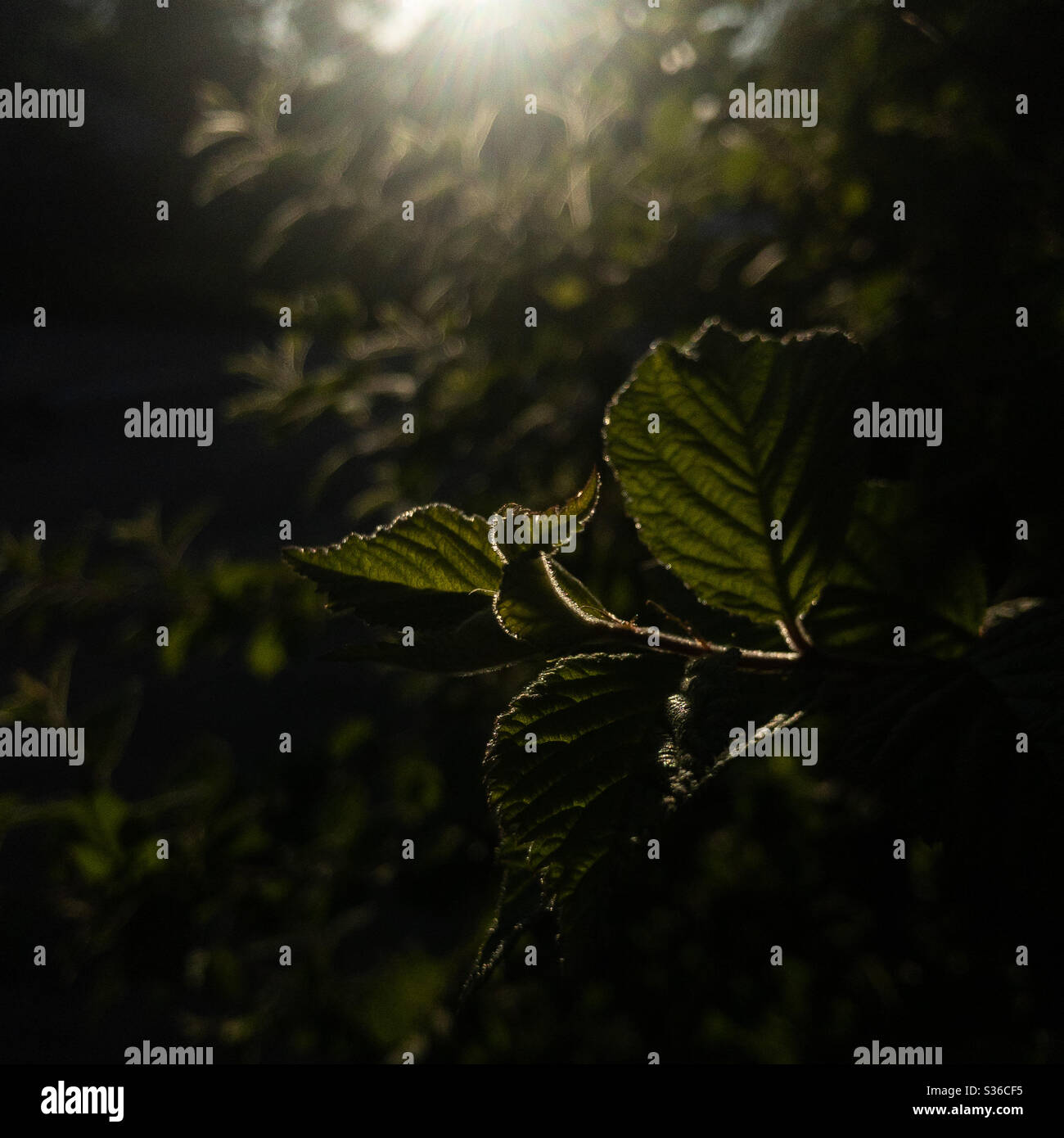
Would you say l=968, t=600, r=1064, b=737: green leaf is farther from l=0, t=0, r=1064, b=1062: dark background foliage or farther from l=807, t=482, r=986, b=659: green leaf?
l=0, t=0, r=1064, b=1062: dark background foliage

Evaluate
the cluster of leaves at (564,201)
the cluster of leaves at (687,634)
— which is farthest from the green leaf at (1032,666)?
the cluster of leaves at (564,201)

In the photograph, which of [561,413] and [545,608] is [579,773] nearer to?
[545,608]

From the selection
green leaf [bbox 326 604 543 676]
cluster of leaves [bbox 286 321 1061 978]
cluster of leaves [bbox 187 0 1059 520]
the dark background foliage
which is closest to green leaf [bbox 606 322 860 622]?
cluster of leaves [bbox 286 321 1061 978]

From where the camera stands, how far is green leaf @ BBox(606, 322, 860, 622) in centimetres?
46

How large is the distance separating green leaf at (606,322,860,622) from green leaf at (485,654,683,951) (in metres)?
0.08

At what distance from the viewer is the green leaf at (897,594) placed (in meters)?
0.53

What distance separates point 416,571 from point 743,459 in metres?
0.19

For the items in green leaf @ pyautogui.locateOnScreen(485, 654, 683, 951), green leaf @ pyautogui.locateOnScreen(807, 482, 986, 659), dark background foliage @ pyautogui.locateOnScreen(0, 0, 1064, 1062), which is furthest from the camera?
dark background foliage @ pyautogui.locateOnScreen(0, 0, 1064, 1062)

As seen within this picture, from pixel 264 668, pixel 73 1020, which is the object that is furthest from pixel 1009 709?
pixel 73 1020

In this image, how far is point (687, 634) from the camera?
0.54 metres

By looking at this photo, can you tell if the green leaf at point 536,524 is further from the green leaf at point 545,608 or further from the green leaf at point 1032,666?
the green leaf at point 1032,666

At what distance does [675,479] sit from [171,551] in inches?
51.4

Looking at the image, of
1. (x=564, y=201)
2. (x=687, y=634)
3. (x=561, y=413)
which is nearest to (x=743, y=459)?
(x=687, y=634)

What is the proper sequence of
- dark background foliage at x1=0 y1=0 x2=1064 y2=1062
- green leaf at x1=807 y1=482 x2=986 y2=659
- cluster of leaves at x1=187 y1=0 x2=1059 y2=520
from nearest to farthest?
1. green leaf at x1=807 y1=482 x2=986 y2=659
2. dark background foliage at x1=0 y1=0 x2=1064 y2=1062
3. cluster of leaves at x1=187 y1=0 x2=1059 y2=520
